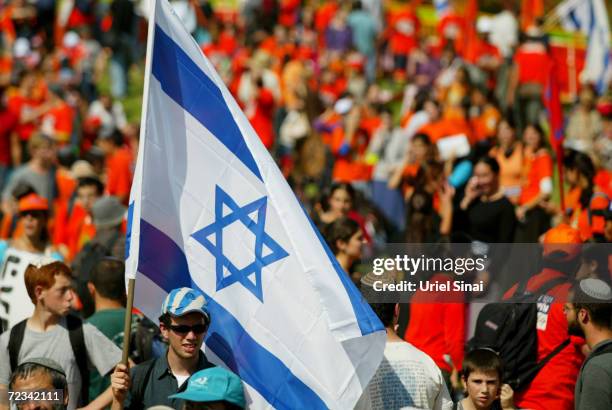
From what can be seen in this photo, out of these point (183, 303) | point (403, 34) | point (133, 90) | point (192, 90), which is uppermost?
point (192, 90)

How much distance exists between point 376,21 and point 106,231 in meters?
16.0

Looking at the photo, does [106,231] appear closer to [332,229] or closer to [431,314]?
[332,229]

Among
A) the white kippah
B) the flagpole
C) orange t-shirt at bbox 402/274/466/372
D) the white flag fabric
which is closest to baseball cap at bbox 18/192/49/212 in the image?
orange t-shirt at bbox 402/274/466/372

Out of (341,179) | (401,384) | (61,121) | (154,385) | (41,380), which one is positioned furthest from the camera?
(61,121)

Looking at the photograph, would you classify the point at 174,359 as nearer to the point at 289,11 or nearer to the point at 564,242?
the point at 564,242

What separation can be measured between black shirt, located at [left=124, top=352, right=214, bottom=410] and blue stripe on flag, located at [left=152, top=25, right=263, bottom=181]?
3.42 ft

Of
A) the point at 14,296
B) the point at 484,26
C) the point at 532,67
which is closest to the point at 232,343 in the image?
the point at 14,296

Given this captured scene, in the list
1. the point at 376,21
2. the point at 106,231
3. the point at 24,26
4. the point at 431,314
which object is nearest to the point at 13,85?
the point at 24,26

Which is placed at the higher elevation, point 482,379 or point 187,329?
point 187,329

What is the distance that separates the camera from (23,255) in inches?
317

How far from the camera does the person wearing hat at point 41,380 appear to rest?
562 centimetres

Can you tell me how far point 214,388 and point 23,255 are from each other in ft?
10.4

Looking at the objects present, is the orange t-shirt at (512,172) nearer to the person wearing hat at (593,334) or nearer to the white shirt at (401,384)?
the person wearing hat at (593,334)

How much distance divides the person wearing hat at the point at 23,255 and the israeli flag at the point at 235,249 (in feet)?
3.70
